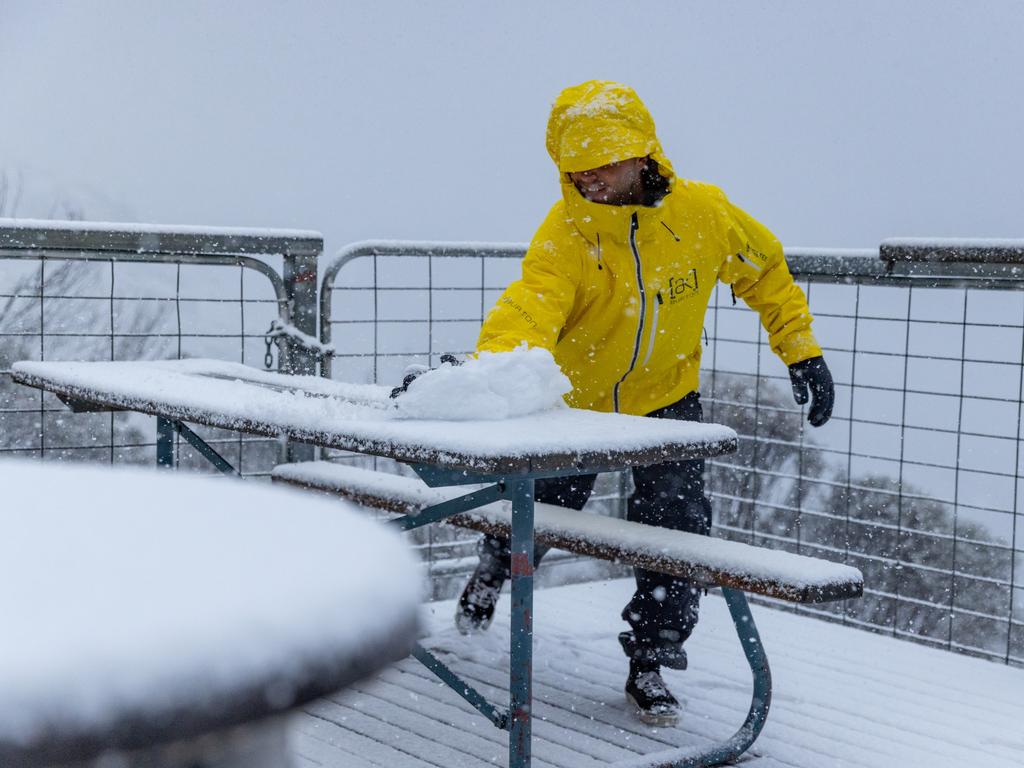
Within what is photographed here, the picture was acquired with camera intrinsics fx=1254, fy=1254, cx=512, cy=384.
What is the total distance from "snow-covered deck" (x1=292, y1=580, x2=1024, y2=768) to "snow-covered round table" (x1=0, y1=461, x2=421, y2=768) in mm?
2675

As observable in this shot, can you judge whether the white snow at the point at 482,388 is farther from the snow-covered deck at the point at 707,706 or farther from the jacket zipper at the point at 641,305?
the snow-covered deck at the point at 707,706

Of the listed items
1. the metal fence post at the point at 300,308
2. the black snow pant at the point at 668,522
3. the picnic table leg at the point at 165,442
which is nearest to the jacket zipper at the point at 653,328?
the black snow pant at the point at 668,522

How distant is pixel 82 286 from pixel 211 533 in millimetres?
6539

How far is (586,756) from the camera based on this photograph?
3.26m

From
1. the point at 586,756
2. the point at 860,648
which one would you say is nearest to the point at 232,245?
the point at 586,756

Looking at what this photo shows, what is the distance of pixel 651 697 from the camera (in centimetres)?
355

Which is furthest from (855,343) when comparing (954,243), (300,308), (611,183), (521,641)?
(521,641)

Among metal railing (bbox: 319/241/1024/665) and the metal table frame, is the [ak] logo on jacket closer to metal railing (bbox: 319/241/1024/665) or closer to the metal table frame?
metal railing (bbox: 319/241/1024/665)

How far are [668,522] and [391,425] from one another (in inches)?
52.9

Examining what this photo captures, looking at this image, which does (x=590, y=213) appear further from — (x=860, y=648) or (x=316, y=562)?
(x=316, y=562)

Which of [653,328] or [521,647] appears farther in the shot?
[653,328]

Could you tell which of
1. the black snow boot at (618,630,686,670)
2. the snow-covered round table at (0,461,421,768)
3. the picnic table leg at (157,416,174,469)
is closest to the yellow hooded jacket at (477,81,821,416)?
the black snow boot at (618,630,686,670)

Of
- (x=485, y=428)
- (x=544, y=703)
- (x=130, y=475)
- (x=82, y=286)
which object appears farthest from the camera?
(x=82, y=286)

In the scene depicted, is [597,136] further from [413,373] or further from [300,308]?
[300,308]
